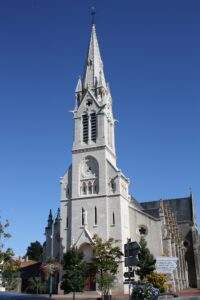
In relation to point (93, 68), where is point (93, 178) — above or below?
below

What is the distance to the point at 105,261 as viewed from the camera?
51000mm

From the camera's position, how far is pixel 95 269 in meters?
54.1

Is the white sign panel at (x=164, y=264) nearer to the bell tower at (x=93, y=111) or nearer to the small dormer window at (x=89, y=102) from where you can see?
the bell tower at (x=93, y=111)

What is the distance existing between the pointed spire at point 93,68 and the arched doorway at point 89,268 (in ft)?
82.7

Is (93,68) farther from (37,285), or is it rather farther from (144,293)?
(144,293)

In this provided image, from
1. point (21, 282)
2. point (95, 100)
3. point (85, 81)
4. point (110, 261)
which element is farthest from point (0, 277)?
point (85, 81)

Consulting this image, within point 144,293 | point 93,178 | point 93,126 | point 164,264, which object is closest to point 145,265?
point 164,264

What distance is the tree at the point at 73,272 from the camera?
165 feet

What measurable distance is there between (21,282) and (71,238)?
1269 centimetres

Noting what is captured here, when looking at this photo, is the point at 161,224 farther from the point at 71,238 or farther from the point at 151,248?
the point at 71,238

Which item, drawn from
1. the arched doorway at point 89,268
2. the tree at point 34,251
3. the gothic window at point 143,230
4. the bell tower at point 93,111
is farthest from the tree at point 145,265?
the tree at point 34,251

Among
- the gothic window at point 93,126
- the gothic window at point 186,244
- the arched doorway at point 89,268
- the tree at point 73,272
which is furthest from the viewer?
the gothic window at point 186,244

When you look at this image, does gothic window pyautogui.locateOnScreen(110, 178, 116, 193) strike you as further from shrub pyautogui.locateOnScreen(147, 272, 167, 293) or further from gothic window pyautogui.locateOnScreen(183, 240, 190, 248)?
gothic window pyautogui.locateOnScreen(183, 240, 190, 248)

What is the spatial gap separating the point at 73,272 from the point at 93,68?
110 feet
